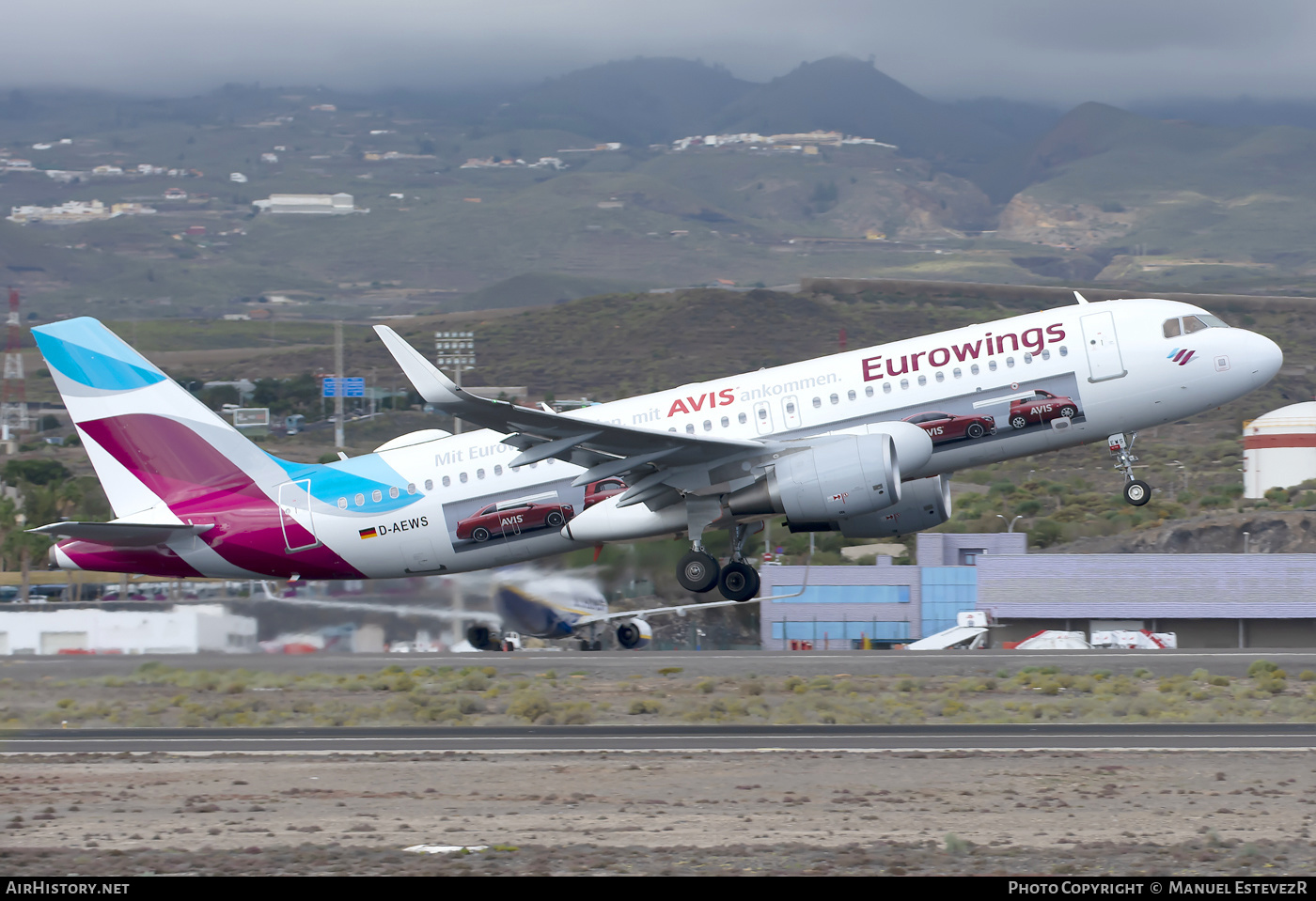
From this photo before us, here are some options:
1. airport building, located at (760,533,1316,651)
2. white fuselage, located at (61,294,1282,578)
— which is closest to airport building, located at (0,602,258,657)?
white fuselage, located at (61,294,1282,578)

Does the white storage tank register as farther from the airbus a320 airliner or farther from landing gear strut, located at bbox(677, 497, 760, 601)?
landing gear strut, located at bbox(677, 497, 760, 601)

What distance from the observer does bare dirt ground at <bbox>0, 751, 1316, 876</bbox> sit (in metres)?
16.7

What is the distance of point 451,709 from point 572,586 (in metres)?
8.41

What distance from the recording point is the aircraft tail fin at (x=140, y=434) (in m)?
33.8

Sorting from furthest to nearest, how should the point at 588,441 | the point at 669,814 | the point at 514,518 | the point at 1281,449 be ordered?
the point at 1281,449, the point at 514,518, the point at 588,441, the point at 669,814

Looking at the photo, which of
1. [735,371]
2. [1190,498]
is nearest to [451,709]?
[1190,498]

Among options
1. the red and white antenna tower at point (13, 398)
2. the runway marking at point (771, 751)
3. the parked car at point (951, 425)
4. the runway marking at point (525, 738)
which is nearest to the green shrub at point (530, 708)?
Answer: the runway marking at point (525, 738)

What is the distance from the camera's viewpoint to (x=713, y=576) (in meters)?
31.2

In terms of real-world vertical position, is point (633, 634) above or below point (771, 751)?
above

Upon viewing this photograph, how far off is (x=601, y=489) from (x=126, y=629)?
17.2 metres

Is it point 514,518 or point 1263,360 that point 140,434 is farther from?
point 1263,360

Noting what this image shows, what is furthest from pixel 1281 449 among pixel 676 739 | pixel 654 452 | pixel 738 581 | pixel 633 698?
pixel 676 739

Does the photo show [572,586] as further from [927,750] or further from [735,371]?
[735,371]
